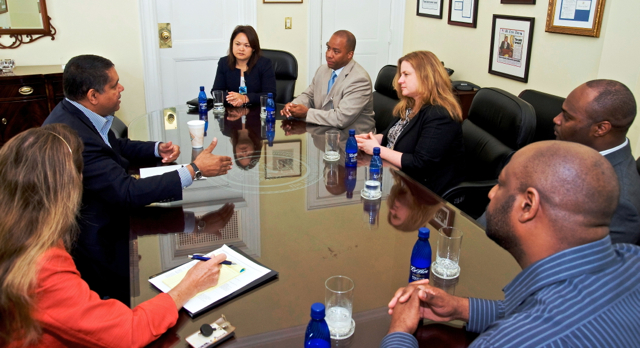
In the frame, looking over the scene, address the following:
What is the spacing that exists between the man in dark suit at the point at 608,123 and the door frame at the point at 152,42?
3.74m

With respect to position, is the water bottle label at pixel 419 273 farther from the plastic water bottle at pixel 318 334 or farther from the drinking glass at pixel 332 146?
the drinking glass at pixel 332 146

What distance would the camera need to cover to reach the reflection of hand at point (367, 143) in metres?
2.58

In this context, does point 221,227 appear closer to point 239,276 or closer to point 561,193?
point 239,276

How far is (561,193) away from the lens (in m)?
0.99

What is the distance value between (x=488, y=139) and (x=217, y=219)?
1544mm

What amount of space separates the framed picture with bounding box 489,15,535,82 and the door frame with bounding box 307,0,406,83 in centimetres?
153

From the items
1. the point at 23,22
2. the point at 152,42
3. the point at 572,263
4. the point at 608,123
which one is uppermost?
the point at 23,22

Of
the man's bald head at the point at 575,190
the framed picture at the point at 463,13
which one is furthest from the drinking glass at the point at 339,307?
the framed picture at the point at 463,13

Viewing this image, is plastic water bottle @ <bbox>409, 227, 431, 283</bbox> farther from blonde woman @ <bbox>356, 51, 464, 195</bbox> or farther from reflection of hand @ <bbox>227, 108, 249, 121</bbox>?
reflection of hand @ <bbox>227, 108, 249, 121</bbox>

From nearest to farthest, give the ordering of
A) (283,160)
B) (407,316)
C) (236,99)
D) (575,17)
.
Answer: (407,316), (283,160), (575,17), (236,99)

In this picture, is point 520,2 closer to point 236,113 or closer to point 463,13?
point 463,13

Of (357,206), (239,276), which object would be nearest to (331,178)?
(357,206)

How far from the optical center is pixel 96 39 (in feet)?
15.3

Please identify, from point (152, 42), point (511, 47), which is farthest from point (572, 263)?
point (152, 42)
